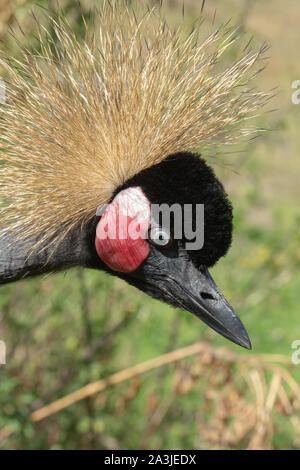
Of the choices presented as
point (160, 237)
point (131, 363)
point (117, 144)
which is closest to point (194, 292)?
point (160, 237)

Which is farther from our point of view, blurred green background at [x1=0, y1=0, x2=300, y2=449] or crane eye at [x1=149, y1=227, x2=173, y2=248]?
blurred green background at [x1=0, y1=0, x2=300, y2=449]

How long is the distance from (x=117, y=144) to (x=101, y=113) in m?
0.08

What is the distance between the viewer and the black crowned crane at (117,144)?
1184 mm

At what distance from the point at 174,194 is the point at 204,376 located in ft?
3.20

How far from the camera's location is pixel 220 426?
1.70 meters

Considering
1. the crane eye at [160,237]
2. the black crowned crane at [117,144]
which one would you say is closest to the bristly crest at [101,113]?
the black crowned crane at [117,144]

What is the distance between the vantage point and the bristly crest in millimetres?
1201

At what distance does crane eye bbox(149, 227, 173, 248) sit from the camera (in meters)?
1.16

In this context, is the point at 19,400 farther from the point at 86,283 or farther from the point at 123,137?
the point at 123,137

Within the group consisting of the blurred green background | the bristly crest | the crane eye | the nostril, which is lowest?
the blurred green background

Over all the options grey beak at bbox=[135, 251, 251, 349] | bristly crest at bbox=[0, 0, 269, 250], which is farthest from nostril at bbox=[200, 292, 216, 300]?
bristly crest at bbox=[0, 0, 269, 250]

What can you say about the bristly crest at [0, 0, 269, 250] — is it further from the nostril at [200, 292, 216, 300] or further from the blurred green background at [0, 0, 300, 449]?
the blurred green background at [0, 0, 300, 449]

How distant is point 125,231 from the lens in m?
1.21

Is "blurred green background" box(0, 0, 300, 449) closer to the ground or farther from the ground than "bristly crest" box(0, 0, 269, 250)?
closer to the ground
